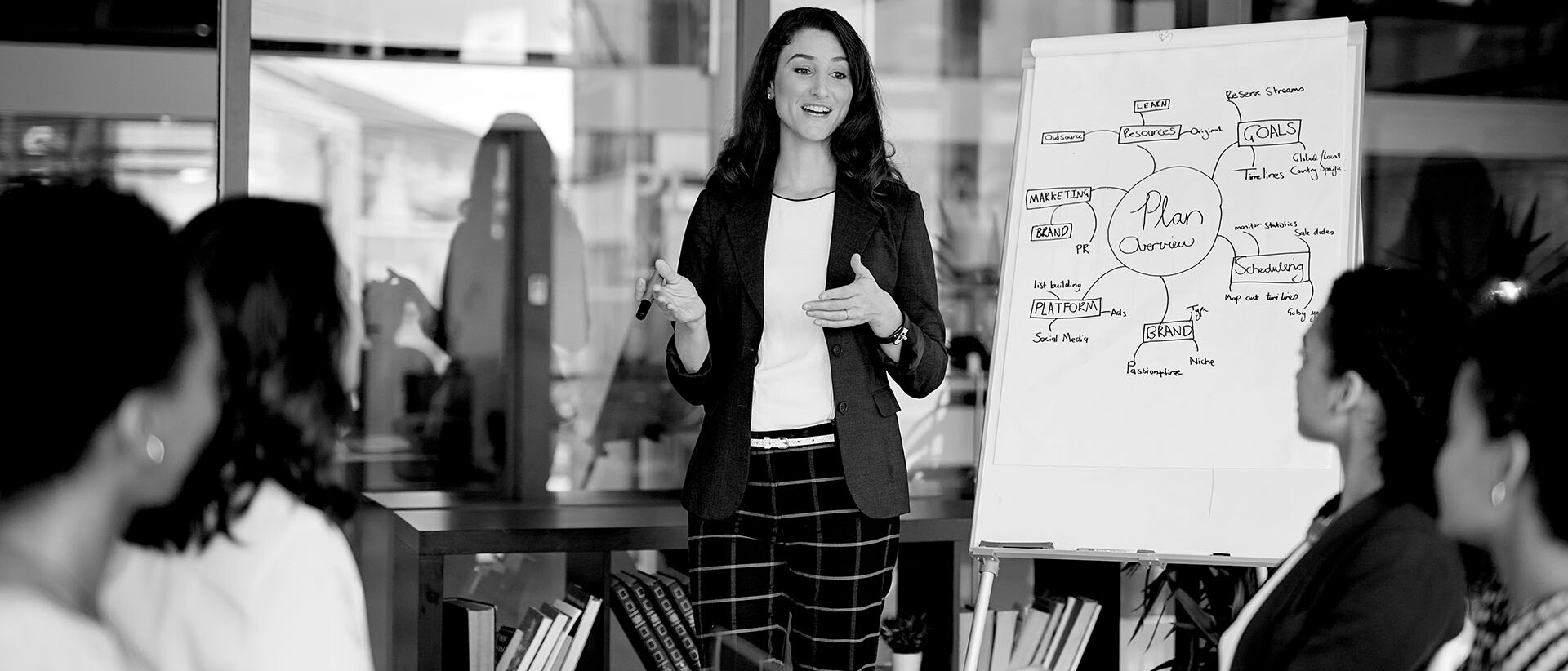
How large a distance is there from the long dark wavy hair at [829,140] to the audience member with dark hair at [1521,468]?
114 centimetres

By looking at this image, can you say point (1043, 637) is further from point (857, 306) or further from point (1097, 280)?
point (857, 306)

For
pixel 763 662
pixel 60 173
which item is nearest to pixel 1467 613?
pixel 763 662

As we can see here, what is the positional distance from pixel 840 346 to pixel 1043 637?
61.5 inches

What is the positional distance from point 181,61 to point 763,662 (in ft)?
7.93

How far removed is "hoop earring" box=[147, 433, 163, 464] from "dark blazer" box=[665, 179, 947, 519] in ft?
4.11

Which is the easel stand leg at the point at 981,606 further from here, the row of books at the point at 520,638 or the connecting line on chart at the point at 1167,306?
the row of books at the point at 520,638

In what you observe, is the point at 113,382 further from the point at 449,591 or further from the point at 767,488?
the point at 449,591

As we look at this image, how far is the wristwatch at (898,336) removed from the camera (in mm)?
2133

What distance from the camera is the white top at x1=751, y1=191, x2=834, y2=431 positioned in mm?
2146

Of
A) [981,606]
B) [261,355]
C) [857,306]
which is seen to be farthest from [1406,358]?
[261,355]

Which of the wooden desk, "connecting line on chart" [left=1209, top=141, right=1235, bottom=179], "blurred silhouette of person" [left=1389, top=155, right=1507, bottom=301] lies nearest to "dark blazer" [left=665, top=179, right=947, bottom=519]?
"connecting line on chart" [left=1209, top=141, right=1235, bottom=179]

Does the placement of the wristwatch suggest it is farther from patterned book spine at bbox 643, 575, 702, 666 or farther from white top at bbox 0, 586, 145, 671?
white top at bbox 0, 586, 145, 671

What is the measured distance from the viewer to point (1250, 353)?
8.29 feet

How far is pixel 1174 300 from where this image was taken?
259 cm
